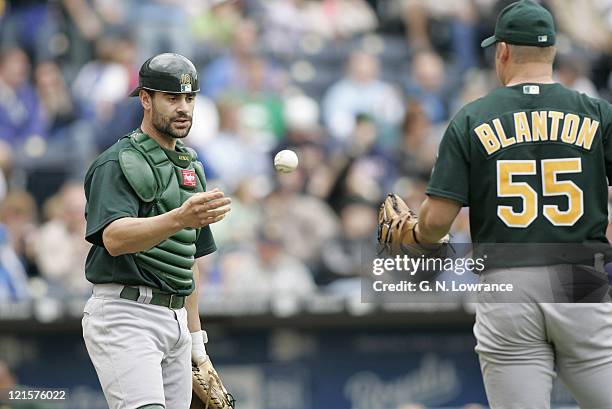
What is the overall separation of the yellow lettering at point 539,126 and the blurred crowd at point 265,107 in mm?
5403

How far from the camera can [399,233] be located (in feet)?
16.5

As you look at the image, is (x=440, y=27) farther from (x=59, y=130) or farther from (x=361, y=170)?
(x=59, y=130)

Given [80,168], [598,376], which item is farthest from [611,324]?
[80,168]

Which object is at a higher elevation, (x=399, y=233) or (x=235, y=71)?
(x=235, y=71)

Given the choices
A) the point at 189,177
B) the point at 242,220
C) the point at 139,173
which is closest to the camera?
the point at 139,173

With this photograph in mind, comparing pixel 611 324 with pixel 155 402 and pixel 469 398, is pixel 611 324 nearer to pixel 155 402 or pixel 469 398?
pixel 155 402

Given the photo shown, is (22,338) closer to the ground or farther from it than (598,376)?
closer to the ground

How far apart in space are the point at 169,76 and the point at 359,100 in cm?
732

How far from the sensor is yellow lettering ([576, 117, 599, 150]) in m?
4.46

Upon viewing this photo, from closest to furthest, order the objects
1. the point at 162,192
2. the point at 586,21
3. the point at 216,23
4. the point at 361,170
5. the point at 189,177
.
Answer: the point at 162,192, the point at 189,177, the point at 361,170, the point at 216,23, the point at 586,21

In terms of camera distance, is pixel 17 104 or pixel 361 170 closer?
pixel 361 170

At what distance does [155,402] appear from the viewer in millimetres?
4734

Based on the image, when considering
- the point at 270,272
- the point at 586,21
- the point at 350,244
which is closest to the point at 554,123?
the point at 270,272

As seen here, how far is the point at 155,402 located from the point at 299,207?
600 cm
